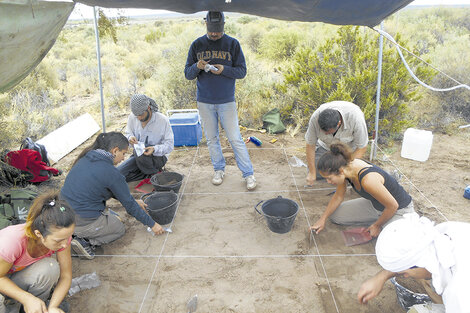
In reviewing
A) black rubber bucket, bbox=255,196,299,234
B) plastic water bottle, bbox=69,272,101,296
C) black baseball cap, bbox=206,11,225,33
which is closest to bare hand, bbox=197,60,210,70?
black baseball cap, bbox=206,11,225,33

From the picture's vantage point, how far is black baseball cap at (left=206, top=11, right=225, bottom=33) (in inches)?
134

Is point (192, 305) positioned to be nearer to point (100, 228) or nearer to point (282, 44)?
point (100, 228)

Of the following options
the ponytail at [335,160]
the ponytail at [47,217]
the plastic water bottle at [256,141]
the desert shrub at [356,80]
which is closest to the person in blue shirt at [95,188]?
the ponytail at [47,217]

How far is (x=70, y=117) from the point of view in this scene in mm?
6504

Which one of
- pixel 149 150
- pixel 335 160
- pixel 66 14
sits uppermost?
pixel 66 14

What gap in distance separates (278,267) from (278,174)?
168 cm

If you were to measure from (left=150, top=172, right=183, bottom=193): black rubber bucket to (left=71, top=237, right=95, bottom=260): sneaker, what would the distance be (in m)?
0.92

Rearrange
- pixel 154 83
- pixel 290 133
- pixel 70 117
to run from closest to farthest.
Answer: pixel 290 133
pixel 70 117
pixel 154 83

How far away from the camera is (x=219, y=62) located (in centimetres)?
362

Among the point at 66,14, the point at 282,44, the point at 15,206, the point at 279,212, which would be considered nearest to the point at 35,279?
the point at 15,206

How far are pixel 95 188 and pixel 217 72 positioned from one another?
5.59ft

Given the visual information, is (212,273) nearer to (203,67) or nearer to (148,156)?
(148,156)

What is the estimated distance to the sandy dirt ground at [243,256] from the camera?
95.1 inches

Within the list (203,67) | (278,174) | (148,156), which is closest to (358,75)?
(278,174)
